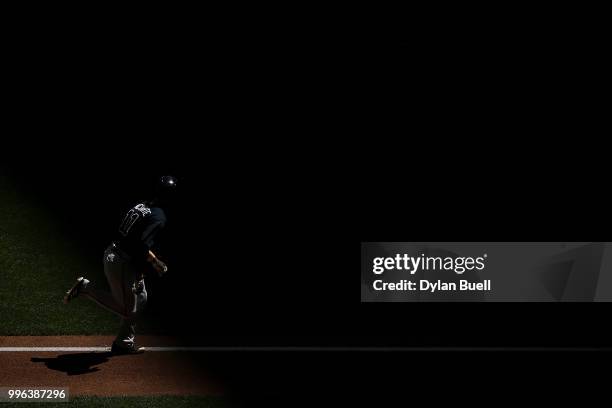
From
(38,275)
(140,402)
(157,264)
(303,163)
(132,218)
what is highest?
(303,163)

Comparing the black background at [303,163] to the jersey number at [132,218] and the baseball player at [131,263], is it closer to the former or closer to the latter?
the baseball player at [131,263]

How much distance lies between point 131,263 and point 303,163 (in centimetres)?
845

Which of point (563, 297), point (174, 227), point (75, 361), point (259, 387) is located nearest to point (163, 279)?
point (174, 227)

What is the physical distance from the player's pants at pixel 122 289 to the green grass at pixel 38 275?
4.85 ft

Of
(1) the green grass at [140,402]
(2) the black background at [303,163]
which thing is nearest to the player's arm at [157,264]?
(1) the green grass at [140,402]

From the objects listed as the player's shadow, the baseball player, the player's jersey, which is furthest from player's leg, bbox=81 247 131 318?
the player's shadow

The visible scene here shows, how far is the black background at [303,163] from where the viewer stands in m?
11.7

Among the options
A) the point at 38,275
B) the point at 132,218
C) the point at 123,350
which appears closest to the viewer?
the point at 132,218

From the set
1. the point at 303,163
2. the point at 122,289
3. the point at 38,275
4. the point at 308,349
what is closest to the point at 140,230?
the point at 122,289

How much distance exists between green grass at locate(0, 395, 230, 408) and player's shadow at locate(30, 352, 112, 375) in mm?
817

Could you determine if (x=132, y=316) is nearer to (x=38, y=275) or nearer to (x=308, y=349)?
(x=308, y=349)

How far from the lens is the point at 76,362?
8.79 m

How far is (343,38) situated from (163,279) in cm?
892

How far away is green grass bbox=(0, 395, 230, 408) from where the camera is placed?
755 centimetres
